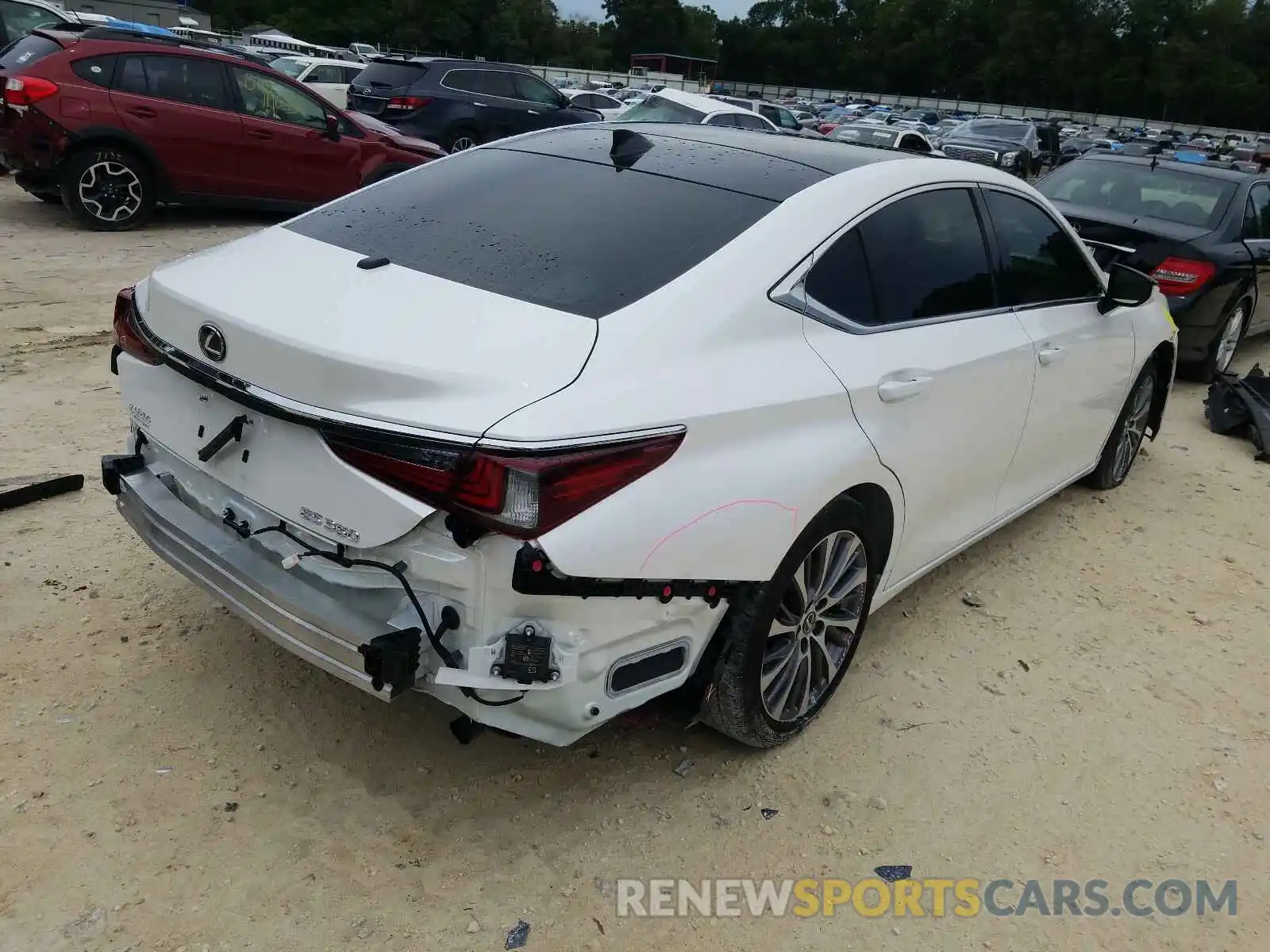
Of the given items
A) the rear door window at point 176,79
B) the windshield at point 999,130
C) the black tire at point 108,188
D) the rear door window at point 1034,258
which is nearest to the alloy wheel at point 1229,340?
the rear door window at point 1034,258

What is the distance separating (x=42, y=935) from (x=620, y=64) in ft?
376

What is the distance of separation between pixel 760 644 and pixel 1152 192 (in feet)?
22.8

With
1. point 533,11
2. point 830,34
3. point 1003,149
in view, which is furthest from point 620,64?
point 1003,149

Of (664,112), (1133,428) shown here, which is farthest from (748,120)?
(1133,428)

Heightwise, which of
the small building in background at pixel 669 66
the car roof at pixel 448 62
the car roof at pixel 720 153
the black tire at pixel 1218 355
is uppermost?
the car roof at pixel 720 153

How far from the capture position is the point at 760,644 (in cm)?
268

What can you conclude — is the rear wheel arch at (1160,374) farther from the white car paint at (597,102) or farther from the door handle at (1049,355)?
the white car paint at (597,102)

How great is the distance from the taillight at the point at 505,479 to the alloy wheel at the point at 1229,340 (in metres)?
6.95

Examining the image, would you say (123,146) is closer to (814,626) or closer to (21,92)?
(21,92)

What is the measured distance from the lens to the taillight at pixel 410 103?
1458cm

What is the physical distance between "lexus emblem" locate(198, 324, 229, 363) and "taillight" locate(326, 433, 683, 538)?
0.51 m

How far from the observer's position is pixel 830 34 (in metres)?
113

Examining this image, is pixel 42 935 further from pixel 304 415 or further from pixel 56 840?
pixel 304 415

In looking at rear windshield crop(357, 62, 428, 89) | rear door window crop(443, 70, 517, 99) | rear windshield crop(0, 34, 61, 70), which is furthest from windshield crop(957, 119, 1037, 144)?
rear windshield crop(0, 34, 61, 70)
